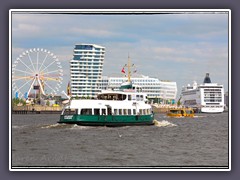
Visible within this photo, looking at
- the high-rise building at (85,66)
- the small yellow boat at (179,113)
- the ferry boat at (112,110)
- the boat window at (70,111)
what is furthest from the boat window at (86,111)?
the small yellow boat at (179,113)

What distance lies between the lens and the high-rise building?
10.6 m

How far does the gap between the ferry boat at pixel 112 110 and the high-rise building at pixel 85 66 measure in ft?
14.7

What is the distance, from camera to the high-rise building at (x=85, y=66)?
10.6 m

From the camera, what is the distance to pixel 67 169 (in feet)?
28.2

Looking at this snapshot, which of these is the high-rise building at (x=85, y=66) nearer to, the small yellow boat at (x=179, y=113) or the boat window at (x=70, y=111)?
the boat window at (x=70, y=111)

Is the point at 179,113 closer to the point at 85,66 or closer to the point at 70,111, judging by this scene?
the point at 70,111

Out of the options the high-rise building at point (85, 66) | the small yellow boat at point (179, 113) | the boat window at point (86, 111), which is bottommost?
the small yellow boat at point (179, 113)

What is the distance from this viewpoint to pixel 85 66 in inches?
470

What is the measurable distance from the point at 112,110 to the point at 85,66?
24.8 feet

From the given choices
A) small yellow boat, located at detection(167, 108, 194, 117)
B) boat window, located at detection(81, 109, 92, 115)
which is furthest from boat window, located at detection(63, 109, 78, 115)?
small yellow boat, located at detection(167, 108, 194, 117)

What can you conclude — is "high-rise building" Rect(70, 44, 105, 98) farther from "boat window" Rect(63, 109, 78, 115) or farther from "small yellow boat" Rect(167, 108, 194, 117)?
"small yellow boat" Rect(167, 108, 194, 117)

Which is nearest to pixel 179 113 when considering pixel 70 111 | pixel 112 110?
pixel 112 110

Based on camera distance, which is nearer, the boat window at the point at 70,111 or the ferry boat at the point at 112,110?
the ferry boat at the point at 112,110
